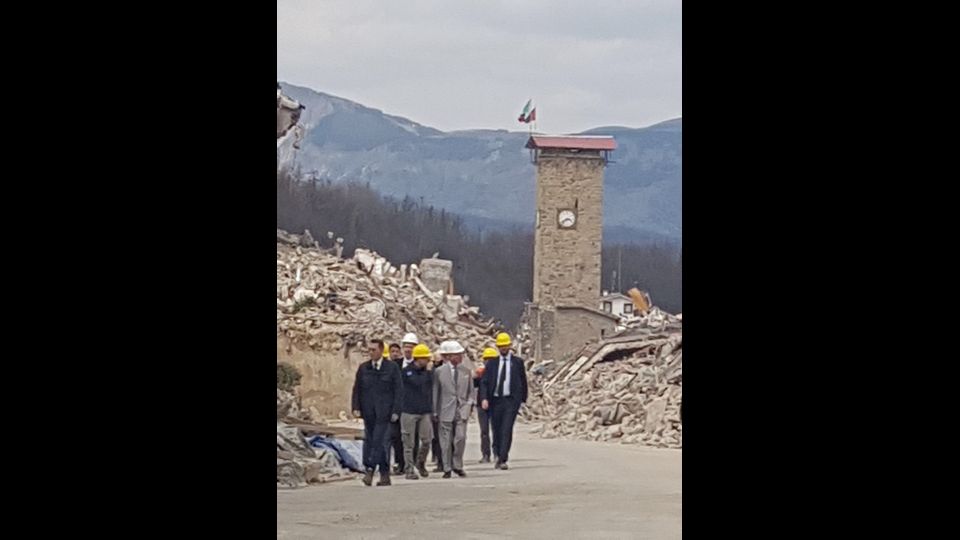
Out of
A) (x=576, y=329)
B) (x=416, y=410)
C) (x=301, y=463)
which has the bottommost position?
(x=301, y=463)

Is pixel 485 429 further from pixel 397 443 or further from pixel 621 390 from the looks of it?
pixel 621 390

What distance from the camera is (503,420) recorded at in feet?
39.8

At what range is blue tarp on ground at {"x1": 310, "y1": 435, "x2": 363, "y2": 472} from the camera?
1175cm

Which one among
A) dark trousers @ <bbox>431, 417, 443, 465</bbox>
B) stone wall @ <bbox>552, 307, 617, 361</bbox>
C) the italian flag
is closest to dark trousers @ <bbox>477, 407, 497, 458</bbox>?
dark trousers @ <bbox>431, 417, 443, 465</bbox>

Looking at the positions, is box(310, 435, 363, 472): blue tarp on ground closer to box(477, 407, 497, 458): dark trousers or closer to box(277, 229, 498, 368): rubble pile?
box(477, 407, 497, 458): dark trousers

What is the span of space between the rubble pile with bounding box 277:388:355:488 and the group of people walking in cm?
37

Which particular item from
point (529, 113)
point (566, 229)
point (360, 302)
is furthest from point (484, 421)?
point (529, 113)

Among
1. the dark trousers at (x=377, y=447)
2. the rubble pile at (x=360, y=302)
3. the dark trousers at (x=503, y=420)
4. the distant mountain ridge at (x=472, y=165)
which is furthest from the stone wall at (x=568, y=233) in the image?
the dark trousers at (x=377, y=447)

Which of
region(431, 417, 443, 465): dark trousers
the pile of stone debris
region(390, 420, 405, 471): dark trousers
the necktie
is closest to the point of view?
region(390, 420, 405, 471): dark trousers

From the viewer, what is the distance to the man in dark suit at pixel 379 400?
33.7 ft

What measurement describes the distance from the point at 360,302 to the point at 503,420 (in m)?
4.79
